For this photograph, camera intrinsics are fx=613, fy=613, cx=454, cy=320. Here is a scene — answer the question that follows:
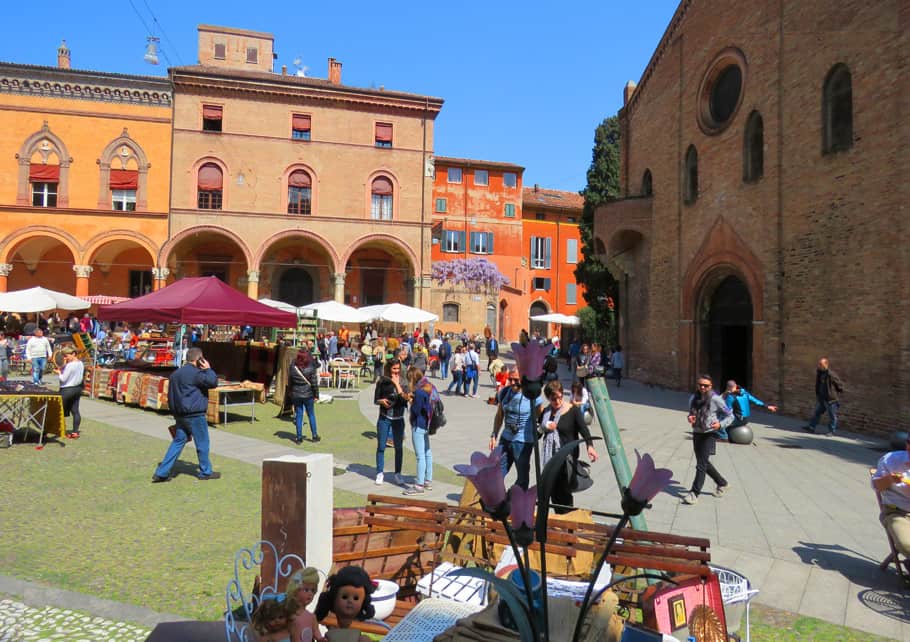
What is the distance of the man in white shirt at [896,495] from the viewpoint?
16.4ft

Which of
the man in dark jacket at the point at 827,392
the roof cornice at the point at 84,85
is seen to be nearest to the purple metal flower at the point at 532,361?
the man in dark jacket at the point at 827,392

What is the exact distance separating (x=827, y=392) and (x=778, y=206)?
15.8ft

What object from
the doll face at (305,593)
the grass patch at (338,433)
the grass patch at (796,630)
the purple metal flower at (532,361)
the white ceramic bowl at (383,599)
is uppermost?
the purple metal flower at (532,361)

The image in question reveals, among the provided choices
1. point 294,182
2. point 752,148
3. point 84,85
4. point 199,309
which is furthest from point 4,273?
point 752,148

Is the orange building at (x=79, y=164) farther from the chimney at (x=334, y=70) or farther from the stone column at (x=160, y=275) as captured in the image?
the chimney at (x=334, y=70)

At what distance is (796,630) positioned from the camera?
424cm

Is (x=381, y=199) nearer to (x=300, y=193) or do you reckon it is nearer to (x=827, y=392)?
(x=300, y=193)

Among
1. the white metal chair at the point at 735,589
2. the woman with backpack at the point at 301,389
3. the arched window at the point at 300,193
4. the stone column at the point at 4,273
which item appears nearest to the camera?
the white metal chair at the point at 735,589

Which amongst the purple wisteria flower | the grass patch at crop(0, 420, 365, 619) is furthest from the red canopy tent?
the purple wisteria flower

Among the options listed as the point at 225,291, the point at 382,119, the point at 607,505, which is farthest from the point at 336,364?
the point at 382,119

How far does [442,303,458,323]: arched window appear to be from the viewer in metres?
36.4

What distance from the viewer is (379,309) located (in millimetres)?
23328

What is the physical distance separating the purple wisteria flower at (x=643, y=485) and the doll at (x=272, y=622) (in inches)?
67.5

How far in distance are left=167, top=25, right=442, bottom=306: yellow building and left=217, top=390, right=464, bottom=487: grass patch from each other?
17050 mm
